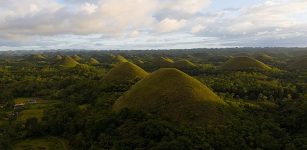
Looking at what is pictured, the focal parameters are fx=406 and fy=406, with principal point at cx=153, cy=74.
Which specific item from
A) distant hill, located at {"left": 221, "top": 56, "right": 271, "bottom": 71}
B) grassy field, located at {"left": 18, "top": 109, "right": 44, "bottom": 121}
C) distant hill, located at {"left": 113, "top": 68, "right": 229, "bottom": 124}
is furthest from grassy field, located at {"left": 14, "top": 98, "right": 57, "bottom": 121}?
distant hill, located at {"left": 221, "top": 56, "right": 271, "bottom": 71}

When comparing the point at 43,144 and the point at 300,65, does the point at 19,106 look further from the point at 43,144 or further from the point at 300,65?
the point at 300,65

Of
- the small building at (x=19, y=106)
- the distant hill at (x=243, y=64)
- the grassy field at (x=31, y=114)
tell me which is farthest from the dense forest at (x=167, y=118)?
the distant hill at (x=243, y=64)

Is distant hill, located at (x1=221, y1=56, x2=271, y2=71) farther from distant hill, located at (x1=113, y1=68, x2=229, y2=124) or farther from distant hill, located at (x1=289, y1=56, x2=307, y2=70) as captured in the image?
distant hill, located at (x1=113, y1=68, x2=229, y2=124)

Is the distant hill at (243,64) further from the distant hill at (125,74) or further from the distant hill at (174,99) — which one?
the distant hill at (174,99)

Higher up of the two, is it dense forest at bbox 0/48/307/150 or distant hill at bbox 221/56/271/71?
distant hill at bbox 221/56/271/71

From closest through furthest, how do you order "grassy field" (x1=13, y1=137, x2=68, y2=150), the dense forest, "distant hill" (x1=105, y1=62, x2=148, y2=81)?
the dense forest → "grassy field" (x1=13, y1=137, x2=68, y2=150) → "distant hill" (x1=105, y1=62, x2=148, y2=81)

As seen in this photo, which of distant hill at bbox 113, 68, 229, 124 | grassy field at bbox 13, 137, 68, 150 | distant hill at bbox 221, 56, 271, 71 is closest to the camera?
grassy field at bbox 13, 137, 68, 150
